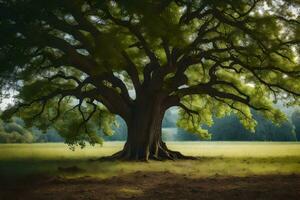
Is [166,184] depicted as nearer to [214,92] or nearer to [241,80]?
[214,92]

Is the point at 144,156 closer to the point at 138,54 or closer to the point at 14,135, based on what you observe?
the point at 138,54

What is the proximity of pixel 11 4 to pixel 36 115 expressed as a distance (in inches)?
460

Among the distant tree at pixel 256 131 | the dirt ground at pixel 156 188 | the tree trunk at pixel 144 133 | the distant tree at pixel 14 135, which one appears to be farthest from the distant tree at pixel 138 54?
the distant tree at pixel 256 131

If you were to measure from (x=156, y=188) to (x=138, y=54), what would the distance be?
16345mm

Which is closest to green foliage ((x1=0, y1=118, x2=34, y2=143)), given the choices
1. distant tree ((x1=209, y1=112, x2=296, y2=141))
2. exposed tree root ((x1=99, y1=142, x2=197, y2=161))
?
distant tree ((x1=209, y1=112, x2=296, y2=141))

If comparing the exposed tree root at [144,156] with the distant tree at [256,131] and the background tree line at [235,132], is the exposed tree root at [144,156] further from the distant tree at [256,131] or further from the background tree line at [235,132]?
the distant tree at [256,131]

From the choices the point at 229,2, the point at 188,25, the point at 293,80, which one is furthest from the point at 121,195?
the point at 293,80

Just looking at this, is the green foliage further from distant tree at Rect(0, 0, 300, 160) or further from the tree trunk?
the tree trunk

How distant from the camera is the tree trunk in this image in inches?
1047

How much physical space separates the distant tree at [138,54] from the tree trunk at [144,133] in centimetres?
6

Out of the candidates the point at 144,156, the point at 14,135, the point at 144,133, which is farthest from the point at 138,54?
the point at 14,135

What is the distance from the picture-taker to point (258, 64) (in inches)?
1021

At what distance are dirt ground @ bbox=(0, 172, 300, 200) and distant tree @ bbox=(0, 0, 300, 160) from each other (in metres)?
5.59

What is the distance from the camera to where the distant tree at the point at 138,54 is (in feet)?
61.6
